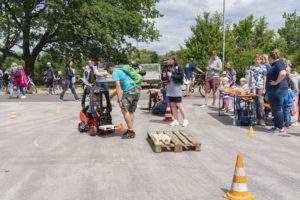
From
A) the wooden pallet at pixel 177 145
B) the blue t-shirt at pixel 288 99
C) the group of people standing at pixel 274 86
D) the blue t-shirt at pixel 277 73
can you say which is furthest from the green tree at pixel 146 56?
the wooden pallet at pixel 177 145

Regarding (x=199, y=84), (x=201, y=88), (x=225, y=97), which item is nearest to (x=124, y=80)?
(x=225, y=97)

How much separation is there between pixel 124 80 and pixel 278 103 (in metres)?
3.85

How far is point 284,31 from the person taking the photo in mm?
85875

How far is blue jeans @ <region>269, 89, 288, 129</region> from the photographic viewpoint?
1129 cm

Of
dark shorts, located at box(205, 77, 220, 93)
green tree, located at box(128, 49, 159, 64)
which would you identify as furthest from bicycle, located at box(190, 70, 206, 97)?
green tree, located at box(128, 49, 159, 64)

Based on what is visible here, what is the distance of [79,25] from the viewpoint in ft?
108

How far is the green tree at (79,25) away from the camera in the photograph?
32.0 m

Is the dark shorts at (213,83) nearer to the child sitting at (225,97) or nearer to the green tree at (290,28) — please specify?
the child sitting at (225,97)

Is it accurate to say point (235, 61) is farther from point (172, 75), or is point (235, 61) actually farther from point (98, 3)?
point (172, 75)

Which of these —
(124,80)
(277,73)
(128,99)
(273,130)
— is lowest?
(273,130)

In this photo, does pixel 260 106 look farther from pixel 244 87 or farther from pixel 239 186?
pixel 239 186

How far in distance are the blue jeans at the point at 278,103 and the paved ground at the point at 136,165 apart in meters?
0.46

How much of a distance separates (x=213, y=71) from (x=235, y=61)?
2691 centimetres

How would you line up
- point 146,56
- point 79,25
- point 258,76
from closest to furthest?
point 258,76 < point 79,25 < point 146,56
